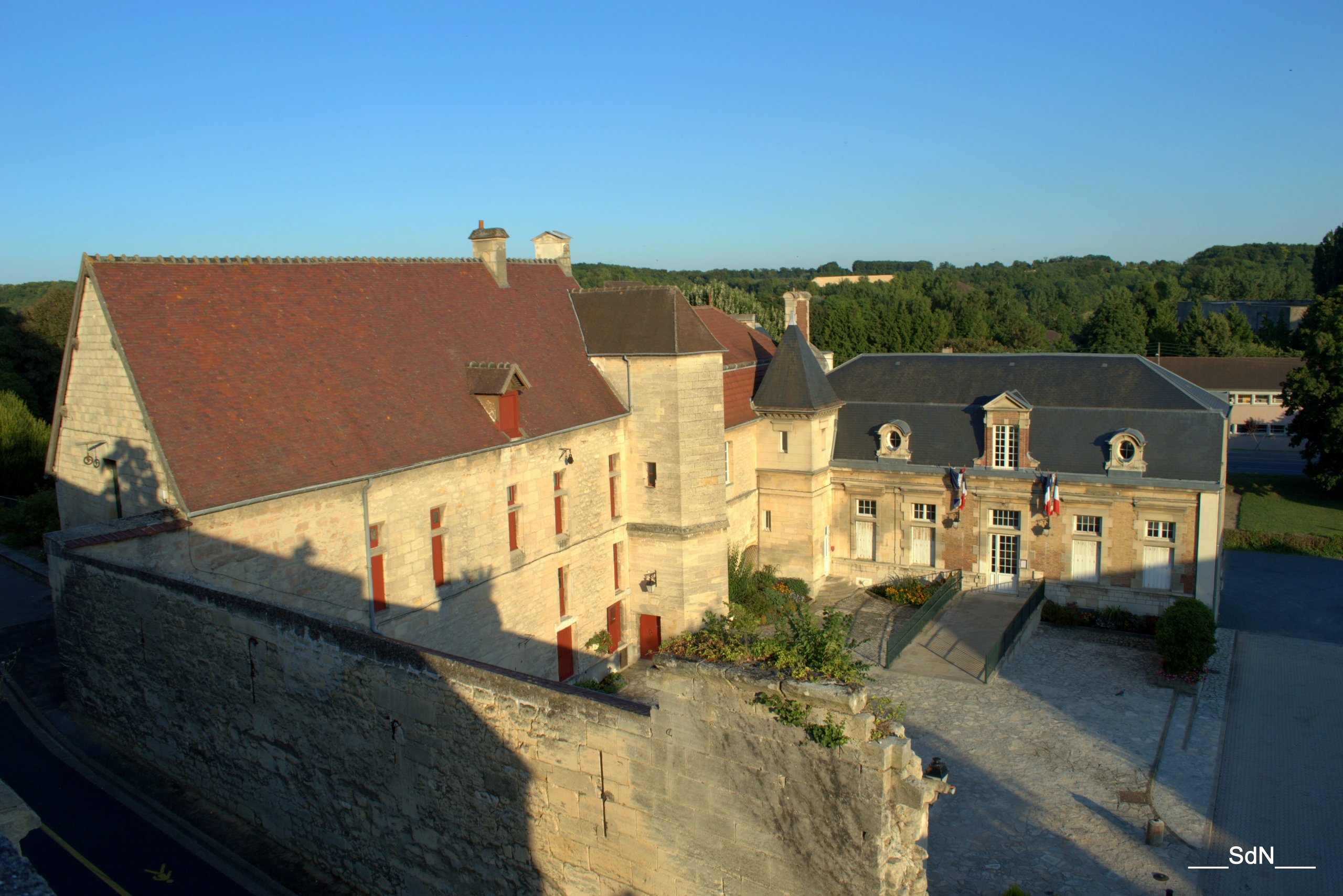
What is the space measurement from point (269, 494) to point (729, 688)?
363 inches

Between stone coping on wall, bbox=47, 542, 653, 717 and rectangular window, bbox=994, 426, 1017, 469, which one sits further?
rectangular window, bbox=994, 426, 1017, 469

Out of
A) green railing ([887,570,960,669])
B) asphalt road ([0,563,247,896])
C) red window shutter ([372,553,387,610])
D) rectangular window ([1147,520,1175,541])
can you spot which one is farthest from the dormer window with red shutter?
rectangular window ([1147,520,1175,541])

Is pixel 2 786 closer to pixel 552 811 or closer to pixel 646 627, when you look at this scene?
pixel 552 811

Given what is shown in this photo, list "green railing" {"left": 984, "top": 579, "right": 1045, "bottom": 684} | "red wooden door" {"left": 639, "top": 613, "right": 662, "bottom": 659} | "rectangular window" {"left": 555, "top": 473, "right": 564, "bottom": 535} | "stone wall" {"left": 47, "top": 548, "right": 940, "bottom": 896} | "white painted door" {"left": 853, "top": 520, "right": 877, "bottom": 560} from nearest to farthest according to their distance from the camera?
"stone wall" {"left": 47, "top": 548, "right": 940, "bottom": 896} < "rectangular window" {"left": 555, "top": 473, "right": 564, "bottom": 535} < "green railing" {"left": 984, "top": 579, "right": 1045, "bottom": 684} < "red wooden door" {"left": 639, "top": 613, "right": 662, "bottom": 659} < "white painted door" {"left": 853, "top": 520, "right": 877, "bottom": 560}

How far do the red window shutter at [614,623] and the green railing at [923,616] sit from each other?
6.82 m

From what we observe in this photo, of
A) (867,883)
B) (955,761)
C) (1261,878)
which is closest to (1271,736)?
(1261,878)

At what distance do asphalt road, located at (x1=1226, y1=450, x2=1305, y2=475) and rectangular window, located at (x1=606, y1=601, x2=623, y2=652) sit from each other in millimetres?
36456

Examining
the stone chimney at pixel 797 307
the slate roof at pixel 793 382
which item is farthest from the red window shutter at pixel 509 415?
the stone chimney at pixel 797 307

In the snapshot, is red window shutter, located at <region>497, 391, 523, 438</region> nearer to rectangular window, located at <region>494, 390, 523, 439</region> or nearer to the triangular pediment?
rectangular window, located at <region>494, 390, 523, 439</region>

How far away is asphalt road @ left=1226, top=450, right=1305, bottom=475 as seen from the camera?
4662 cm

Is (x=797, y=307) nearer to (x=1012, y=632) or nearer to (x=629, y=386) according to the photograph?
(x=629, y=386)

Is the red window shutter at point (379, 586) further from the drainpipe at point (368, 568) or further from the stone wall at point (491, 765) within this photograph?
the stone wall at point (491, 765)

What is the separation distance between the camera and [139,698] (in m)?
13.3

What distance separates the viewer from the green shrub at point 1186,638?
20312mm
